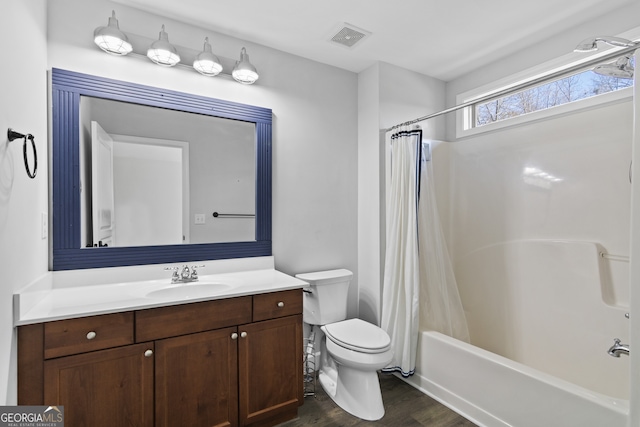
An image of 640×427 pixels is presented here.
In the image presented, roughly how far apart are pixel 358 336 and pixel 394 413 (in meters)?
0.51

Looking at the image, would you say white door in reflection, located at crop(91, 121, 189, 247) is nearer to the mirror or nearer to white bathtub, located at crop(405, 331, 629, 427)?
the mirror

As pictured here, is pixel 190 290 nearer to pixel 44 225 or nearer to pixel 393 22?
pixel 44 225

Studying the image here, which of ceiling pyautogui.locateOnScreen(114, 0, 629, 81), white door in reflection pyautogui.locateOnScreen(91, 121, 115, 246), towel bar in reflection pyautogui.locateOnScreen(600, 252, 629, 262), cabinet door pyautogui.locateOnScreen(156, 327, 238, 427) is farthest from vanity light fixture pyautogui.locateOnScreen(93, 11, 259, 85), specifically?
towel bar in reflection pyautogui.locateOnScreen(600, 252, 629, 262)

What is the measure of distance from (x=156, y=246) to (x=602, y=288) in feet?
9.01

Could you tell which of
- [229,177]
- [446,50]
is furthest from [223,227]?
[446,50]

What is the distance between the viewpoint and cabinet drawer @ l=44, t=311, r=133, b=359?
4.28ft

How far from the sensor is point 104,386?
4.60ft

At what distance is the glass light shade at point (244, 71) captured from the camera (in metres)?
2.16

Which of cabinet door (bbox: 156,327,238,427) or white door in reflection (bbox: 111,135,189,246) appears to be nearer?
cabinet door (bbox: 156,327,238,427)

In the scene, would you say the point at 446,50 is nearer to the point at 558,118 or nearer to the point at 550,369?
the point at 558,118

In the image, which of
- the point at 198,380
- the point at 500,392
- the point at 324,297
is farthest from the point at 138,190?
the point at 500,392

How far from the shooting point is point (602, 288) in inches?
78.9

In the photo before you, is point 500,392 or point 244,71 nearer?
point 500,392

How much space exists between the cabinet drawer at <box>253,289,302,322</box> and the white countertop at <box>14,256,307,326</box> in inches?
1.6
